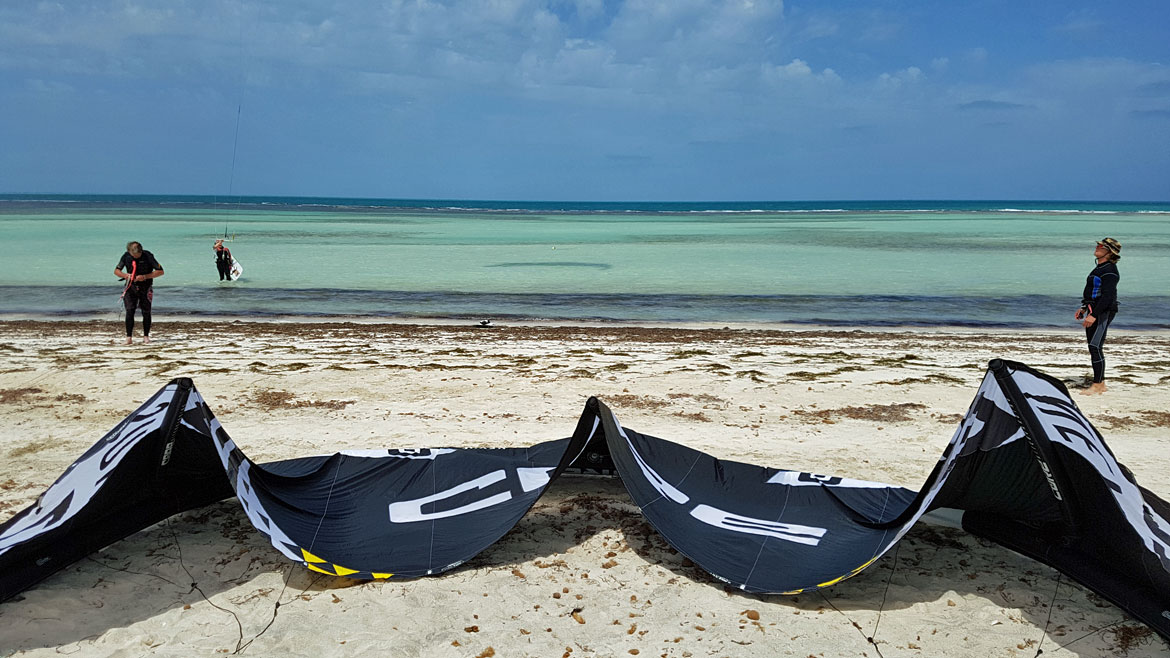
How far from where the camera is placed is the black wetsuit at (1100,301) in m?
9.22

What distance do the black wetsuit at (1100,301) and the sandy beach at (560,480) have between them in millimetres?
686

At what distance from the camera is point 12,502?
5.80 m

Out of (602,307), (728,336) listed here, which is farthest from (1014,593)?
(602,307)

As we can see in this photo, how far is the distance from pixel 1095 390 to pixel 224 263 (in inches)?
918

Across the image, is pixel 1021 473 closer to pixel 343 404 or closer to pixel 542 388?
pixel 542 388

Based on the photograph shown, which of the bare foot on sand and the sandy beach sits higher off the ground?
the bare foot on sand

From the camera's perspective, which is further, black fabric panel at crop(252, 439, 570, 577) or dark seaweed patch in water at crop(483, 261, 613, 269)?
dark seaweed patch in water at crop(483, 261, 613, 269)

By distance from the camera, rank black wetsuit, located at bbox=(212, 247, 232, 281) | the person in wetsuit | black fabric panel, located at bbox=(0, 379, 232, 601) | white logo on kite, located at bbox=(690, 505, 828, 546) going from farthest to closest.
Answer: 1. black wetsuit, located at bbox=(212, 247, 232, 281)
2. the person in wetsuit
3. white logo on kite, located at bbox=(690, 505, 828, 546)
4. black fabric panel, located at bbox=(0, 379, 232, 601)

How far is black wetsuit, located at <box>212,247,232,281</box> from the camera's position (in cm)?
2461

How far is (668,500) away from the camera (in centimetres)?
532

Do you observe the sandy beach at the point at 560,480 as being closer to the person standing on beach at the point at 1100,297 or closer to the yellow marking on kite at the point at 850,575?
Answer: the yellow marking on kite at the point at 850,575

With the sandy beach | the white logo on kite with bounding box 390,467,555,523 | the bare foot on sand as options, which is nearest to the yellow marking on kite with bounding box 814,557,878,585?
the sandy beach

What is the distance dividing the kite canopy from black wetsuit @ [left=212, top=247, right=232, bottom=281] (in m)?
20.9

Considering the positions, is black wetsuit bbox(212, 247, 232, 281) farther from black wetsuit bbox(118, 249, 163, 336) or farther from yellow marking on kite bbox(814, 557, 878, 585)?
→ yellow marking on kite bbox(814, 557, 878, 585)
